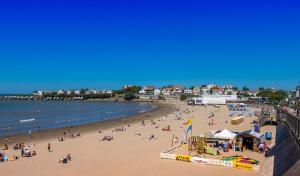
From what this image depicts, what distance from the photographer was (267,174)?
15672mm

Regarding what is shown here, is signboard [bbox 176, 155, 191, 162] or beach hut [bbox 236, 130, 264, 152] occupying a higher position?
beach hut [bbox 236, 130, 264, 152]

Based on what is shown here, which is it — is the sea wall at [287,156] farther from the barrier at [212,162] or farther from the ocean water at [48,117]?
the ocean water at [48,117]

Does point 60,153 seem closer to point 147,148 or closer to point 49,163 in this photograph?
point 49,163

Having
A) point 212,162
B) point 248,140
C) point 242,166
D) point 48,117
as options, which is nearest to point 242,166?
point 242,166

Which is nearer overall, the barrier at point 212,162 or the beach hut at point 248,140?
the barrier at point 212,162

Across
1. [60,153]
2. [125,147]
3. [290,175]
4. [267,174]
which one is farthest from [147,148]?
[290,175]

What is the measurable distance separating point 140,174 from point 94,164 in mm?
3595

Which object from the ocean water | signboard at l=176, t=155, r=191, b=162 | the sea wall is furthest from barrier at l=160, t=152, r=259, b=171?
the ocean water

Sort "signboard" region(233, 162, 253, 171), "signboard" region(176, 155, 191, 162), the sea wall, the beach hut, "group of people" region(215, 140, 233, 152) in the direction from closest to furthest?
the sea wall < "signboard" region(233, 162, 253, 171) < "signboard" region(176, 155, 191, 162) < "group of people" region(215, 140, 233, 152) < the beach hut

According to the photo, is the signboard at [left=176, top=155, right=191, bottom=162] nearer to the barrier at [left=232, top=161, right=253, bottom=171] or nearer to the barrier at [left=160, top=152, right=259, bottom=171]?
the barrier at [left=160, top=152, right=259, bottom=171]

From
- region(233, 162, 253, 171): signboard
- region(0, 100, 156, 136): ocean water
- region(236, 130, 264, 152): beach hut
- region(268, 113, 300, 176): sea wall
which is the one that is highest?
region(268, 113, 300, 176): sea wall

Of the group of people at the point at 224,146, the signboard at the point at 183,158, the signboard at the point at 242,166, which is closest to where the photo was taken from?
the signboard at the point at 242,166

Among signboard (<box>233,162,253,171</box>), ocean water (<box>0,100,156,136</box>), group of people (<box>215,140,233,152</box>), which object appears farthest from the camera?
ocean water (<box>0,100,156,136</box>)

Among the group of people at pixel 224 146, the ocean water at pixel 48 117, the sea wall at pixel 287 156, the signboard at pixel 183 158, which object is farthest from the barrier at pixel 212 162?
the ocean water at pixel 48 117
